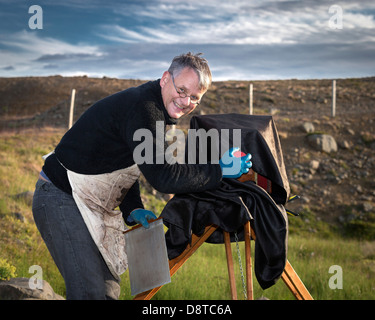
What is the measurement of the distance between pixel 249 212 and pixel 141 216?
759 mm

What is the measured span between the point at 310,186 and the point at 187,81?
1239 cm

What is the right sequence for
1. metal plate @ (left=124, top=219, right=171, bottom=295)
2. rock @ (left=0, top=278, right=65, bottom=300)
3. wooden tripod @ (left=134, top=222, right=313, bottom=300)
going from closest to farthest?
metal plate @ (left=124, top=219, right=171, bottom=295) < wooden tripod @ (left=134, top=222, right=313, bottom=300) < rock @ (left=0, top=278, right=65, bottom=300)

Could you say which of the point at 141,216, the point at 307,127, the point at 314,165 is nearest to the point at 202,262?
the point at 141,216

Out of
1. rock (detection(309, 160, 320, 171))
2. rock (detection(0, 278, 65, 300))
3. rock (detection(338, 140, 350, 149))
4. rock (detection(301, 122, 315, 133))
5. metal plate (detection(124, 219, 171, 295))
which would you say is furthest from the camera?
rock (detection(301, 122, 315, 133))

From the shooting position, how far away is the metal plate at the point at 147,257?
8.86 ft

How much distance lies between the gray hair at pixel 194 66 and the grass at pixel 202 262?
2958mm

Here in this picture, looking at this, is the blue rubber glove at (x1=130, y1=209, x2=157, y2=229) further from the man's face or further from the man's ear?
the man's ear

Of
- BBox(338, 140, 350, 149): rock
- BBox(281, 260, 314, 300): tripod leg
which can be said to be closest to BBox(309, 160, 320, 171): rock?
BBox(338, 140, 350, 149): rock

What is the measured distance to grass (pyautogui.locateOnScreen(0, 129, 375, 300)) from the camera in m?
5.53

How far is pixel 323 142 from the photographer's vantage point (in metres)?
15.4

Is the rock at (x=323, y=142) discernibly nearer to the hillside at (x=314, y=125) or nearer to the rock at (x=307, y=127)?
the hillside at (x=314, y=125)

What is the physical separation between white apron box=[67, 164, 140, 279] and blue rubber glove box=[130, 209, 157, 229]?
0.10 m

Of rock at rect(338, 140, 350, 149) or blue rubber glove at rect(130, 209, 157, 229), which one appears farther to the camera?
rock at rect(338, 140, 350, 149)

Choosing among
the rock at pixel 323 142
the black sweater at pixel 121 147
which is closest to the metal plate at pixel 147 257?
the black sweater at pixel 121 147
